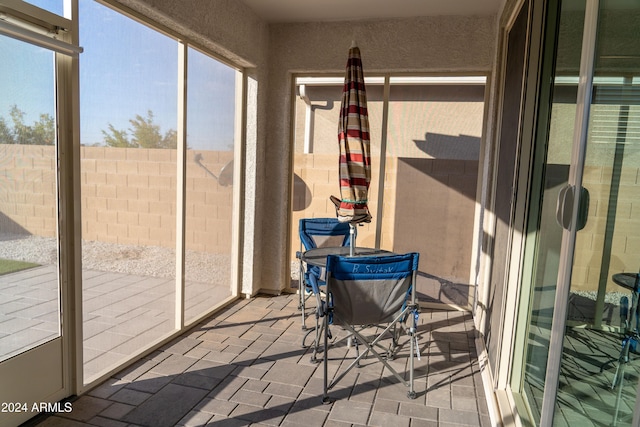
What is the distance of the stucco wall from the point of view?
420cm

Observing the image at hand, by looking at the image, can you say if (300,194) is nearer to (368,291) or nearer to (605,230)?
(368,291)

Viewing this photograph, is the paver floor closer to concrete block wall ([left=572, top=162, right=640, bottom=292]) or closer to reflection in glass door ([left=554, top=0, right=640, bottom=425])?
reflection in glass door ([left=554, top=0, right=640, bottom=425])

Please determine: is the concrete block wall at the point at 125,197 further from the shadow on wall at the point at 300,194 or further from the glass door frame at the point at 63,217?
the shadow on wall at the point at 300,194

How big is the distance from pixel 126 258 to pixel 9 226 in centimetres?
92

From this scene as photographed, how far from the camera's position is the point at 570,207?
152 centimetres

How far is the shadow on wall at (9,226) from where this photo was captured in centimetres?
214

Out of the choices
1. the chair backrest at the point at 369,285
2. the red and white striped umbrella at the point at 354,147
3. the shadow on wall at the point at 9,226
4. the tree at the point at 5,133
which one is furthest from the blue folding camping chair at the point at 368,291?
the tree at the point at 5,133

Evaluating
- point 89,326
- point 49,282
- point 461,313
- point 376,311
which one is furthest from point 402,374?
point 49,282

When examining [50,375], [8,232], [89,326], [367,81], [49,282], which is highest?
[367,81]

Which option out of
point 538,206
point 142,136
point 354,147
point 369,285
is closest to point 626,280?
point 538,206

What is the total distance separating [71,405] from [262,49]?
11.6 ft

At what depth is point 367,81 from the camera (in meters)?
4.59

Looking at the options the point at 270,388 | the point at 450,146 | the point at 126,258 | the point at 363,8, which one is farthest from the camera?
the point at 450,146

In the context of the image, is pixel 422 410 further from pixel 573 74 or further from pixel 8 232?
pixel 8 232
